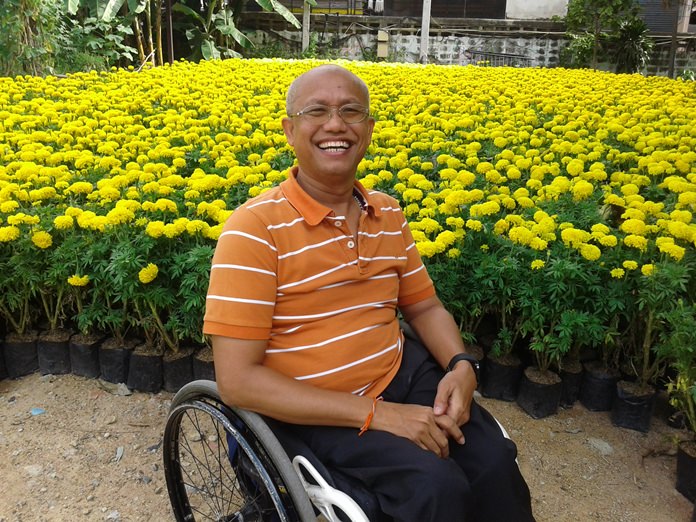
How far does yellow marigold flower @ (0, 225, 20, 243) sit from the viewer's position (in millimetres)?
2695

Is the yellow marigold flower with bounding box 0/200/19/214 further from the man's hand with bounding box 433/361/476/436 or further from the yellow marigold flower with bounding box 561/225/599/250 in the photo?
the yellow marigold flower with bounding box 561/225/599/250

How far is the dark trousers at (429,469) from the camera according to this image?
136cm

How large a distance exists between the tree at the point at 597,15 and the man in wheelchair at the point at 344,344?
47.0ft

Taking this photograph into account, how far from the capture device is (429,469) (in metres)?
1.38

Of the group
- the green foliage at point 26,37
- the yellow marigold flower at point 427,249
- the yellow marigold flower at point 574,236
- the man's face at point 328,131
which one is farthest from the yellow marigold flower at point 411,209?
the green foliage at point 26,37

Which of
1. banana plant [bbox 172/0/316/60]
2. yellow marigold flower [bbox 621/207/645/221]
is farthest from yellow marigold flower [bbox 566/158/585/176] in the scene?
banana plant [bbox 172/0/316/60]

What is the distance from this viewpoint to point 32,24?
941cm

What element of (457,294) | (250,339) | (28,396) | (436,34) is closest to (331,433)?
(250,339)

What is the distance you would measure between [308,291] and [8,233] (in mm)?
1827

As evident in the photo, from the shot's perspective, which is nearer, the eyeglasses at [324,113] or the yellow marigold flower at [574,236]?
the eyeglasses at [324,113]

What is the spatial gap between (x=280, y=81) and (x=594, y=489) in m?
6.99

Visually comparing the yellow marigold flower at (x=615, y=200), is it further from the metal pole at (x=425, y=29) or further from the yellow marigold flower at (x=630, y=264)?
the metal pole at (x=425, y=29)

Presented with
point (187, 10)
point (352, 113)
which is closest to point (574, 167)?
point (352, 113)

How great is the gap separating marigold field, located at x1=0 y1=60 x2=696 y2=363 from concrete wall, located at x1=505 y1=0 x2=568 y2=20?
1590 centimetres
